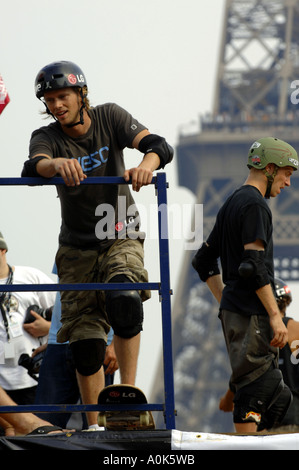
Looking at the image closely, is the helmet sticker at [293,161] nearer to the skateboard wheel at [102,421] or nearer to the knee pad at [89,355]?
the knee pad at [89,355]

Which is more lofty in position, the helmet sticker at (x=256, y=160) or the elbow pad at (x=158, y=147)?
the elbow pad at (x=158, y=147)

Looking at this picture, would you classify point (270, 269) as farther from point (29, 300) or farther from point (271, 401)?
point (29, 300)

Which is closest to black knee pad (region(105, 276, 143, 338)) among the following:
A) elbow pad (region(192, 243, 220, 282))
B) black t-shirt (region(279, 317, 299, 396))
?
elbow pad (region(192, 243, 220, 282))

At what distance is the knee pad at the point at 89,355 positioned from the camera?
595 centimetres

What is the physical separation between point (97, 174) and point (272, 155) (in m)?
1.17

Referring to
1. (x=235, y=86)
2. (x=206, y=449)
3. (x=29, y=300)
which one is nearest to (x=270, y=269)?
(x=206, y=449)

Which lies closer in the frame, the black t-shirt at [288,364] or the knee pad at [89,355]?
the knee pad at [89,355]

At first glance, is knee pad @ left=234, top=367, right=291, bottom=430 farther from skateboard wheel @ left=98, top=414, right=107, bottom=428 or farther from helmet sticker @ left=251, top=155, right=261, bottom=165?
helmet sticker @ left=251, top=155, right=261, bottom=165

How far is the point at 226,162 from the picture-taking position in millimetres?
59562

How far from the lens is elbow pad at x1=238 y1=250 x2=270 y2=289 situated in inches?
241

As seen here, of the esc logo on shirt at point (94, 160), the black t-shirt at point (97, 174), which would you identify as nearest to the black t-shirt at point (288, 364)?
the black t-shirt at point (97, 174)

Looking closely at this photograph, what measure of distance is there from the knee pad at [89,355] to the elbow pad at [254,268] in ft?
3.24

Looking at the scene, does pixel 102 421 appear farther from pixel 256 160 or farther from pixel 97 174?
→ pixel 256 160

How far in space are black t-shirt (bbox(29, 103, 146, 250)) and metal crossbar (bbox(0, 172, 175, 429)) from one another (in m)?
0.49
